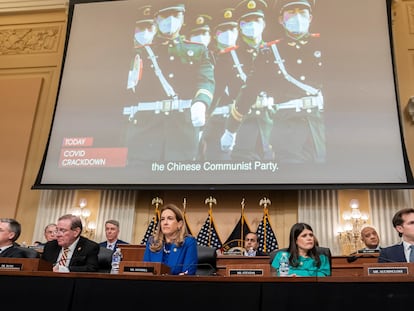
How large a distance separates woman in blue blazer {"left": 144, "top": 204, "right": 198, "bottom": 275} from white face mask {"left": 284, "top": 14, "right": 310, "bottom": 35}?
181 inches

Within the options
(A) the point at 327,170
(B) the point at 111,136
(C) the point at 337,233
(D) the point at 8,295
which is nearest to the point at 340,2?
(A) the point at 327,170

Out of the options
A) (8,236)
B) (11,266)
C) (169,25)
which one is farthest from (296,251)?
(169,25)

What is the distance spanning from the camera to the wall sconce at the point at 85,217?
7.30 meters

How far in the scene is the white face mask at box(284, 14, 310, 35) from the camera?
7.07m

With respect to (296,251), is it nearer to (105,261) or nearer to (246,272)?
(246,272)

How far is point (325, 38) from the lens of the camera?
696 cm

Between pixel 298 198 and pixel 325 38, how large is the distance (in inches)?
94.4

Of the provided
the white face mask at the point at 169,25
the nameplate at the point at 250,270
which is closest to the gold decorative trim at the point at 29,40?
the white face mask at the point at 169,25

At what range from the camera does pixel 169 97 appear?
23.3 ft

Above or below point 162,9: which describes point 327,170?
below

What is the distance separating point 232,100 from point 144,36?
1.92m

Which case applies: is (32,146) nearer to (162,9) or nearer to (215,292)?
(162,9)

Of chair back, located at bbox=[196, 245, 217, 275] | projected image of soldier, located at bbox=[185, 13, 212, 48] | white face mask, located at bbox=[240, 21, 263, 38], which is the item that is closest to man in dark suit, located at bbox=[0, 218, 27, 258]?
chair back, located at bbox=[196, 245, 217, 275]

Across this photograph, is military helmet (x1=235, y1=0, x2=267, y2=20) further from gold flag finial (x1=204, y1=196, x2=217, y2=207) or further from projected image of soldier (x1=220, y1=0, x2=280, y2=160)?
gold flag finial (x1=204, y1=196, x2=217, y2=207)
